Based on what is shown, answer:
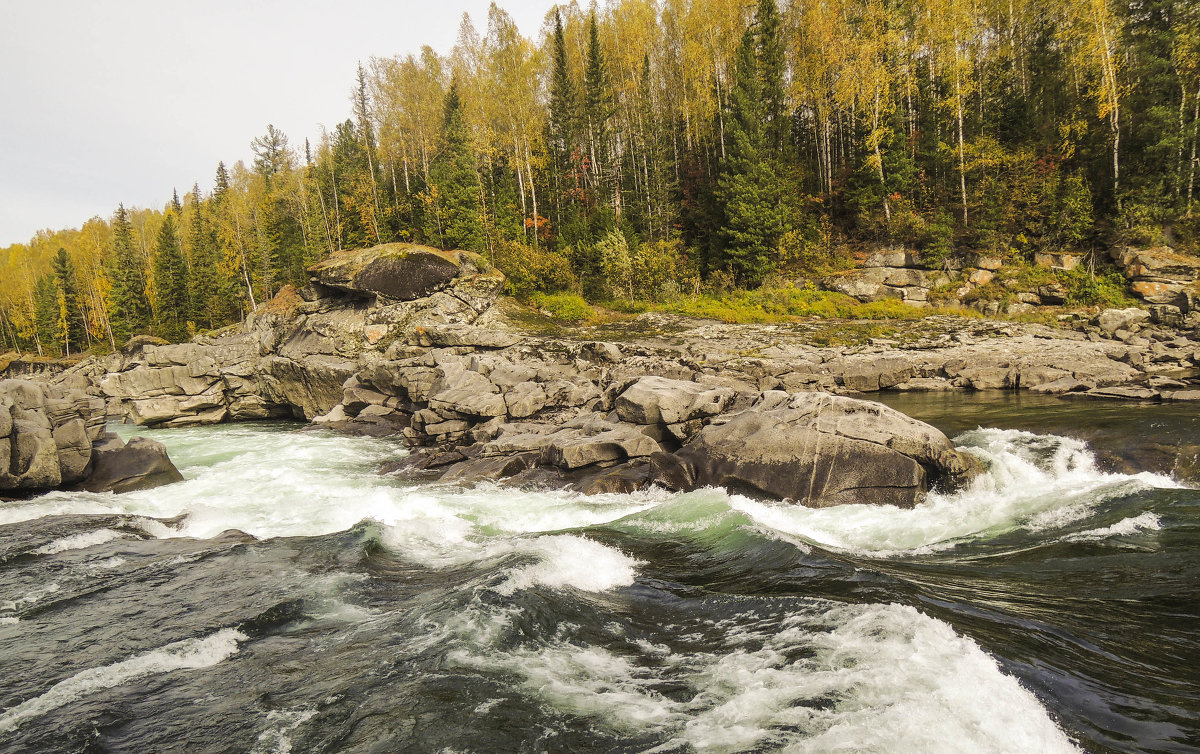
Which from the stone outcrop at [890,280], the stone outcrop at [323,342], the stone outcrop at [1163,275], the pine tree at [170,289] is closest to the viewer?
the stone outcrop at [1163,275]

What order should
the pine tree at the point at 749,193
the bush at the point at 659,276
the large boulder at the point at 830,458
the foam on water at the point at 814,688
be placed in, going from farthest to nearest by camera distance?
the pine tree at the point at 749,193
the bush at the point at 659,276
the large boulder at the point at 830,458
the foam on water at the point at 814,688

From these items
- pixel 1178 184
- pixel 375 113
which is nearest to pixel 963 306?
pixel 1178 184

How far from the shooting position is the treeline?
29.3 metres

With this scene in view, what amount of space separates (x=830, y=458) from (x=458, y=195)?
32.8m

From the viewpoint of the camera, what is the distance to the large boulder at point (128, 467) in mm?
13625

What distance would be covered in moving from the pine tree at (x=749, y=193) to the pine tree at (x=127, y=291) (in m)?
63.0

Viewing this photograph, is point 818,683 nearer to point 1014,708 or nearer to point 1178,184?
point 1014,708

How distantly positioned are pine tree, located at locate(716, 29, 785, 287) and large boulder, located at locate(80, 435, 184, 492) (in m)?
30.3

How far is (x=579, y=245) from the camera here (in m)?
36.3

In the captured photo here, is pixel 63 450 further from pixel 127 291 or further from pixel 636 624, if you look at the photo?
pixel 127 291

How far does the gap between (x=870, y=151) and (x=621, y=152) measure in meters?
18.5

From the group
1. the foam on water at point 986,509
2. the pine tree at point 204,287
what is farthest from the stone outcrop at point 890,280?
the pine tree at point 204,287

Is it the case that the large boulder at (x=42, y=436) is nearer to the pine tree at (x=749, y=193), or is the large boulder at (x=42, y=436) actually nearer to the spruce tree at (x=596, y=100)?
the pine tree at (x=749, y=193)

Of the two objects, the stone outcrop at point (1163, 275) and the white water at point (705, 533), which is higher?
the stone outcrop at point (1163, 275)
